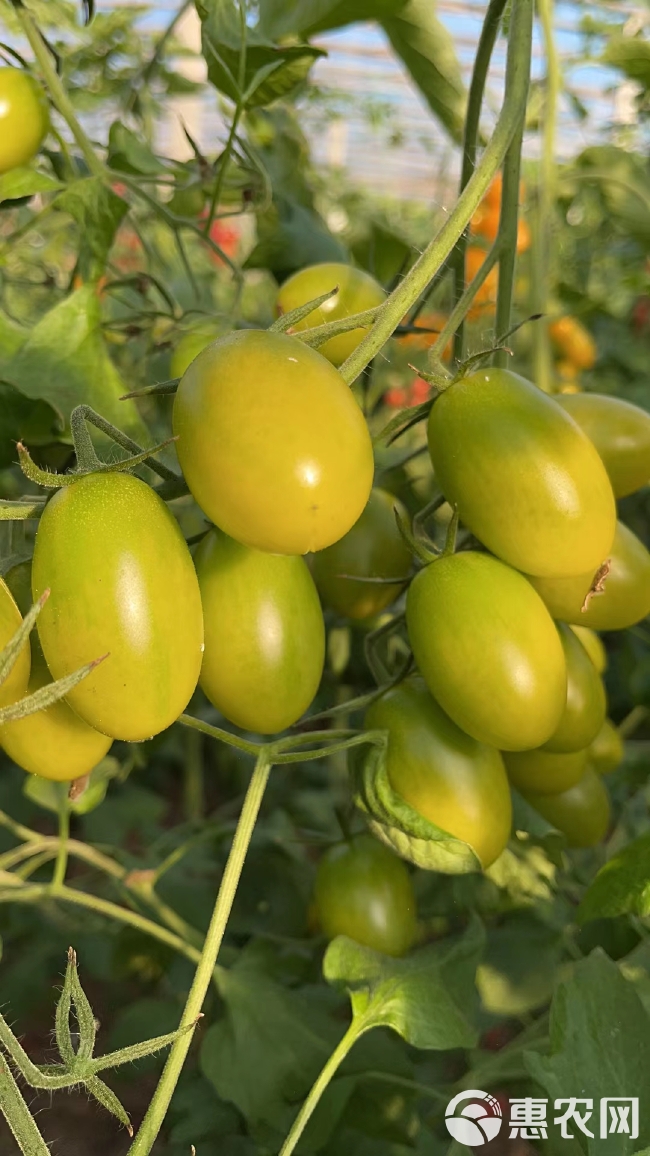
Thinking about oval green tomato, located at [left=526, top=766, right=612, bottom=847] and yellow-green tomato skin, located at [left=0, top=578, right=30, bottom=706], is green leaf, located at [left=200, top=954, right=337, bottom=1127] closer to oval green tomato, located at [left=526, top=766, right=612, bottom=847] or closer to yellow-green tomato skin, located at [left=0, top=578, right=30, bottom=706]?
oval green tomato, located at [left=526, top=766, right=612, bottom=847]

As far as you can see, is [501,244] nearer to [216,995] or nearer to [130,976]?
[216,995]

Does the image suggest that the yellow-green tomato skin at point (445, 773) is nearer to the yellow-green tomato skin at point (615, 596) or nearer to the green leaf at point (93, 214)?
the yellow-green tomato skin at point (615, 596)

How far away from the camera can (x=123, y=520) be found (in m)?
0.37

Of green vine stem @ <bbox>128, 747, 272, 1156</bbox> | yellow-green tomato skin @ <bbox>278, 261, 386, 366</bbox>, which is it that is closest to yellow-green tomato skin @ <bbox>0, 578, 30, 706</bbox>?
green vine stem @ <bbox>128, 747, 272, 1156</bbox>

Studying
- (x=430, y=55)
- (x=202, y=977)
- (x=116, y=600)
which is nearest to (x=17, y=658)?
(x=116, y=600)

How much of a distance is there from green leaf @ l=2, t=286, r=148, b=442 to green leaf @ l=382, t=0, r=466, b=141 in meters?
0.29

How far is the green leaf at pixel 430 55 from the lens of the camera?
0.67 metres

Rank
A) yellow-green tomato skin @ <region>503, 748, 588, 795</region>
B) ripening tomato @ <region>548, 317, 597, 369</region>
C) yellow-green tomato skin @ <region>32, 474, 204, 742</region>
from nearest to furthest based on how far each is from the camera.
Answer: yellow-green tomato skin @ <region>32, 474, 204, 742</region>, yellow-green tomato skin @ <region>503, 748, 588, 795</region>, ripening tomato @ <region>548, 317, 597, 369</region>

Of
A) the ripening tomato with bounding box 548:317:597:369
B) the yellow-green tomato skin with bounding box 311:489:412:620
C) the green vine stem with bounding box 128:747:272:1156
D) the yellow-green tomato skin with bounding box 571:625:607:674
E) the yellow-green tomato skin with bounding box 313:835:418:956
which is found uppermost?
the yellow-green tomato skin with bounding box 311:489:412:620

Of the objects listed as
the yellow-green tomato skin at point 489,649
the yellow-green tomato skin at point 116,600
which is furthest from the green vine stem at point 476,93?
the yellow-green tomato skin at point 116,600

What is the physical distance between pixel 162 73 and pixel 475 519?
2.48 feet

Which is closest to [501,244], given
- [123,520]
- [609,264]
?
[123,520]

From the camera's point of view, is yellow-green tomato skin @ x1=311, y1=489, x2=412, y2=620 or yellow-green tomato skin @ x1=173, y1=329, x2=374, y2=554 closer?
yellow-green tomato skin @ x1=173, y1=329, x2=374, y2=554

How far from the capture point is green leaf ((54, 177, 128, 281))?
2.01 ft
